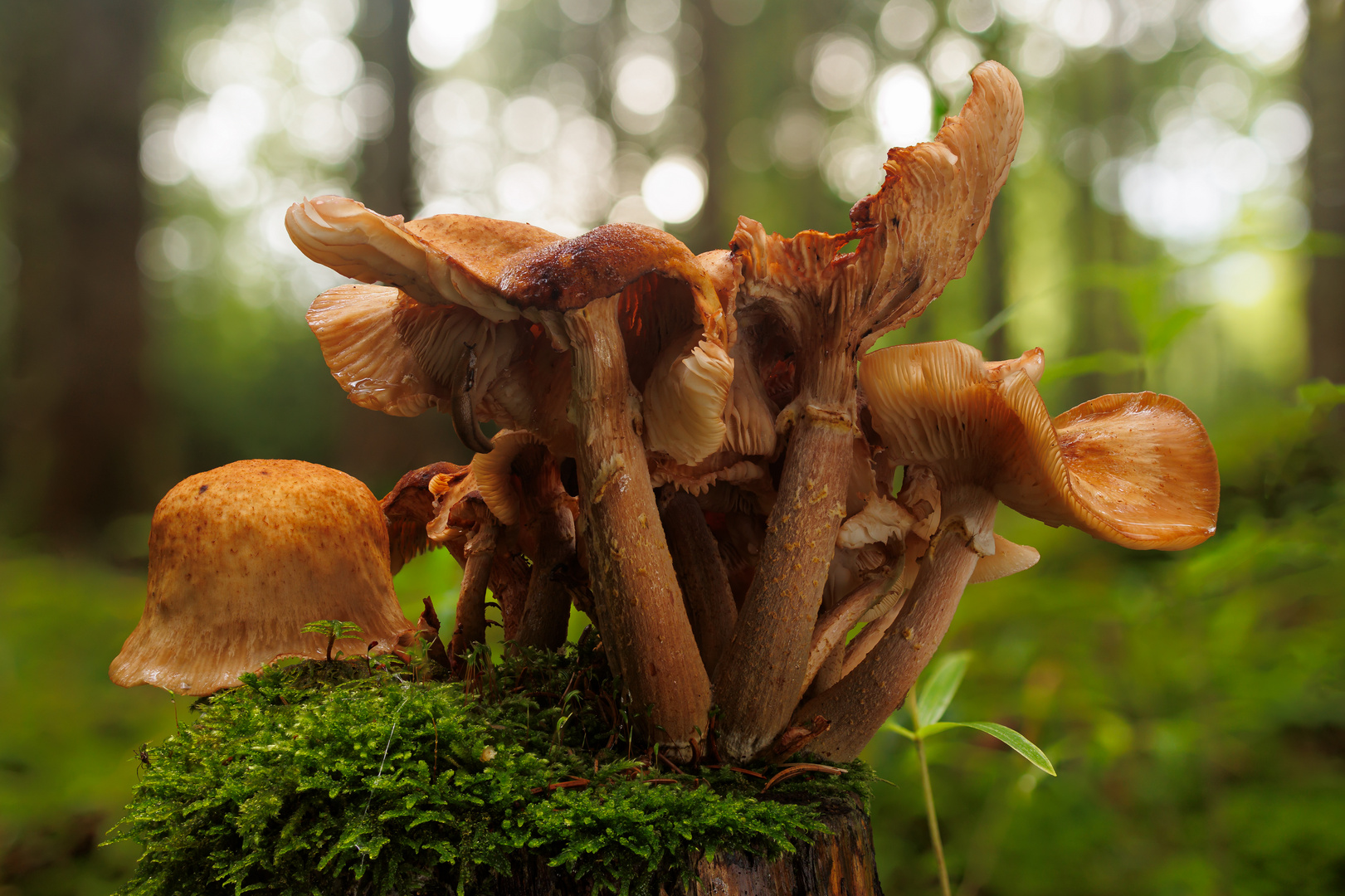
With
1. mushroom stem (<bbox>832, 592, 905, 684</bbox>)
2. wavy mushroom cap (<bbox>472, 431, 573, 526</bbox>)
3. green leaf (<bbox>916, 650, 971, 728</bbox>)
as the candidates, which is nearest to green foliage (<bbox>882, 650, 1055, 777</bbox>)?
green leaf (<bbox>916, 650, 971, 728</bbox>)

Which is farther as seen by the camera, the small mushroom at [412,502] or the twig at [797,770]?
the small mushroom at [412,502]

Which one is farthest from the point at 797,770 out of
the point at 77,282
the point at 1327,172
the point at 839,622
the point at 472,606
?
the point at 77,282

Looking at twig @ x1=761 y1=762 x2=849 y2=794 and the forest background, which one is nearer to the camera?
twig @ x1=761 y1=762 x2=849 y2=794

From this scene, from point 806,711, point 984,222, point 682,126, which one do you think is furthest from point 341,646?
point 682,126

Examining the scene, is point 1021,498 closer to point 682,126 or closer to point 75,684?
point 75,684

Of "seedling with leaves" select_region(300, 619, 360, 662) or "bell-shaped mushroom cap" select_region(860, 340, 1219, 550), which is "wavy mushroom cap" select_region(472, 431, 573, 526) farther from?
"bell-shaped mushroom cap" select_region(860, 340, 1219, 550)

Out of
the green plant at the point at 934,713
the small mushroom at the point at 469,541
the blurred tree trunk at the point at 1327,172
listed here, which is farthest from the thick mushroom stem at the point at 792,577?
the blurred tree trunk at the point at 1327,172

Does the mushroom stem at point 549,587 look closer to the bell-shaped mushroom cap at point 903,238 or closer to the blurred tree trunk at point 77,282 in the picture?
the bell-shaped mushroom cap at point 903,238

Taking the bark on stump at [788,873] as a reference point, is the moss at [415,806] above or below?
above

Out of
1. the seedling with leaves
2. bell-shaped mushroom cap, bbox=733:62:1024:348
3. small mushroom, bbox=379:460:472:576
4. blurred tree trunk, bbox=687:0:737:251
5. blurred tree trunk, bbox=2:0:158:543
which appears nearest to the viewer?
bell-shaped mushroom cap, bbox=733:62:1024:348
